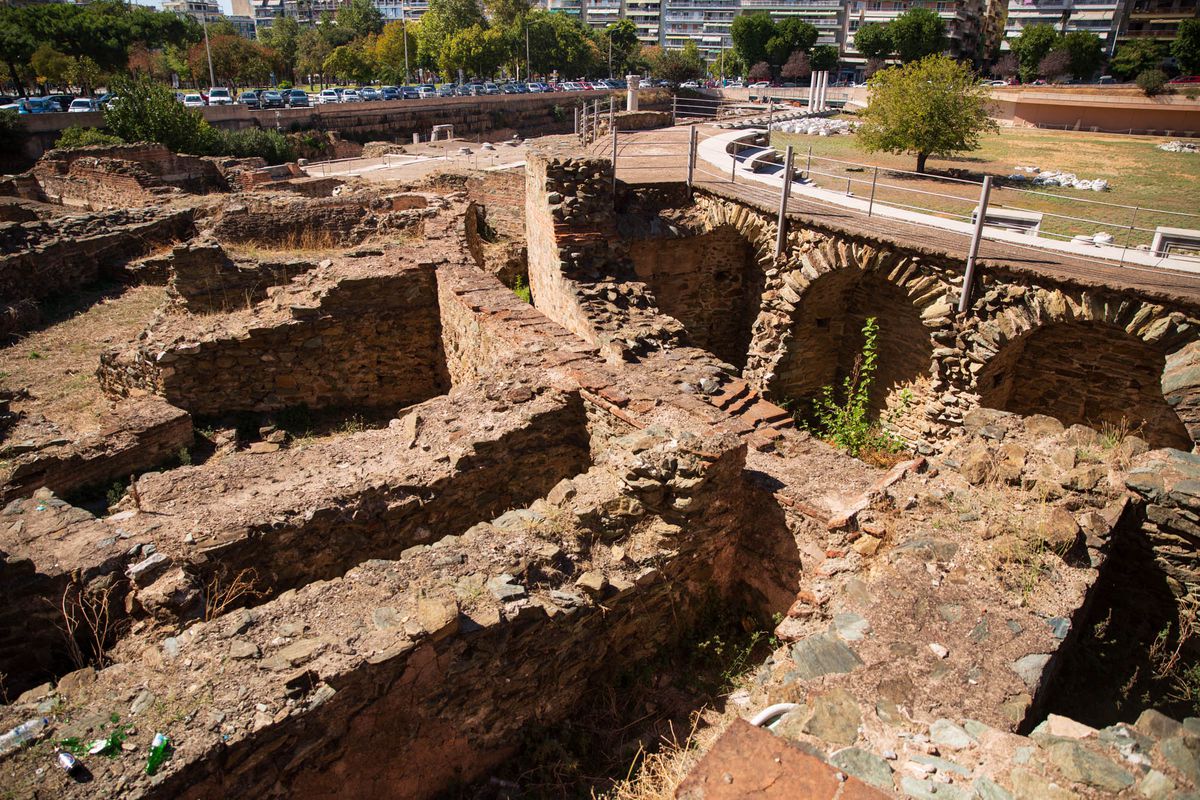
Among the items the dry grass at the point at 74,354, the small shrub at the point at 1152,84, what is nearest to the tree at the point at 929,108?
the dry grass at the point at 74,354

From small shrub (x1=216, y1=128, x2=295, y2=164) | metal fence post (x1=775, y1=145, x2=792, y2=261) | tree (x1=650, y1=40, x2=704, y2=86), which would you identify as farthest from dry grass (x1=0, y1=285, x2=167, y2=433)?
tree (x1=650, y1=40, x2=704, y2=86)

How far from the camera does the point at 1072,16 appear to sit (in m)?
87.7

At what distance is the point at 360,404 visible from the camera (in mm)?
10875

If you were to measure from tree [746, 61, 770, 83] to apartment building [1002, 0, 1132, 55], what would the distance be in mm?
31494

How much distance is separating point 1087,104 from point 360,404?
150 feet

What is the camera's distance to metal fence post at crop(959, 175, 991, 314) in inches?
349

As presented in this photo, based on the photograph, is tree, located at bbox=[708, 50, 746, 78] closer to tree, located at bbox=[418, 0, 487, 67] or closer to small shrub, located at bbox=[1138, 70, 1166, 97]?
tree, located at bbox=[418, 0, 487, 67]

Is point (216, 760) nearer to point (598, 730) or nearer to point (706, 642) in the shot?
point (598, 730)

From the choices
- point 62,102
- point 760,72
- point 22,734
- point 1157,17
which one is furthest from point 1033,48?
point 22,734

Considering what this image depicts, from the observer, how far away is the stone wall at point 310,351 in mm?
9555

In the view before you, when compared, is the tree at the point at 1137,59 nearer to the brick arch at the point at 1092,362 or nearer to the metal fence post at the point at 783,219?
the metal fence post at the point at 783,219

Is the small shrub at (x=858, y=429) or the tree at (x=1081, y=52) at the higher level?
the tree at (x=1081, y=52)

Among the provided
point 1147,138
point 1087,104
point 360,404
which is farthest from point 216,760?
point 1087,104

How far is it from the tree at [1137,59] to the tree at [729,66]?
3586 cm
